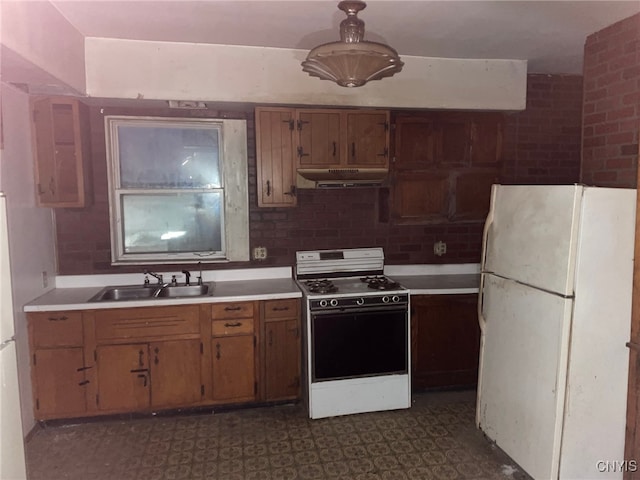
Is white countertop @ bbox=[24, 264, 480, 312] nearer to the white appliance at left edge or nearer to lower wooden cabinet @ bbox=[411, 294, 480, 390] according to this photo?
lower wooden cabinet @ bbox=[411, 294, 480, 390]

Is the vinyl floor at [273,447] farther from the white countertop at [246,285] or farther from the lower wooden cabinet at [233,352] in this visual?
the white countertop at [246,285]

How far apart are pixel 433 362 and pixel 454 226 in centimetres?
127

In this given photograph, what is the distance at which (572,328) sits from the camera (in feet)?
7.46

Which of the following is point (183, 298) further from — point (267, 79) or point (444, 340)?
point (444, 340)

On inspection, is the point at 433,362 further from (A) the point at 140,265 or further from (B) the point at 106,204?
(B) the point at 106,204

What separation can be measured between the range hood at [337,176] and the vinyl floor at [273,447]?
177 cm

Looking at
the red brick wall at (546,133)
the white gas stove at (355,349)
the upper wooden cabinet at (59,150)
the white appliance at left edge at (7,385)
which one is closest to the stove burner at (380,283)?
the white gas stove at (355,349)

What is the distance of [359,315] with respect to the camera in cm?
332

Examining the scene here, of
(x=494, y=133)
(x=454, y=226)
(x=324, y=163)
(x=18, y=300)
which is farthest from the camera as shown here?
(x=454, y=226)

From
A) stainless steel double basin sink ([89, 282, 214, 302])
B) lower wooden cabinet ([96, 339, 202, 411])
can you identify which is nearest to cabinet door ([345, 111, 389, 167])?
stainless steel double basin sink ([89, 282, 214, 302])

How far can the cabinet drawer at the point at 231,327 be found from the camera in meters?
3.32

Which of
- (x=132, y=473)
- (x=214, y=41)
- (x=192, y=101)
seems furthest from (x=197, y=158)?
(x=132, y=473)

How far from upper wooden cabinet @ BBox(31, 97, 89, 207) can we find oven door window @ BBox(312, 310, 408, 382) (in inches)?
80.0

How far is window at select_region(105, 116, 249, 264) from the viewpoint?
3.64 m
